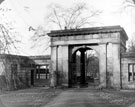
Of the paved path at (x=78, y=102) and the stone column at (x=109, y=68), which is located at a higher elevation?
the stone column at (x=109, y=68)

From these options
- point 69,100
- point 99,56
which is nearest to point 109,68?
point 99,56

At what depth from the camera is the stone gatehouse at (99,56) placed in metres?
21.2

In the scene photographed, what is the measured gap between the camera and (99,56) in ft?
72.8

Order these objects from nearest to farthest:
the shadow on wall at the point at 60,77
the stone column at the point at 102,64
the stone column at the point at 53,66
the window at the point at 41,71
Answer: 1. the stone column at the point at 102,64
2. the shadow on wall at the point at 60,77
3. the stone column at the point at 53,66
4. the window at the point at 41,71

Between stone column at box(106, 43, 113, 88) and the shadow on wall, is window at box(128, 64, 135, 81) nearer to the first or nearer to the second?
stone column at box(106, 43, 113, 88)

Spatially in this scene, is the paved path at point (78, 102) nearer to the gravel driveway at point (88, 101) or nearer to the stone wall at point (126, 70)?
the gravel driveway at point (88, 101)

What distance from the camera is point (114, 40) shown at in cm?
2155

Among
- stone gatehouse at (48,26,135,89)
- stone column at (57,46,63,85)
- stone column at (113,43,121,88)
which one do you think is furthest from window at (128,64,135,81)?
stone column at (57,46,63,85)

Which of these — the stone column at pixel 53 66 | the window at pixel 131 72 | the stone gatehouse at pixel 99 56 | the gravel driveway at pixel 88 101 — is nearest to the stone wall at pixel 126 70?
the stone gatehouse at pixel 99 56

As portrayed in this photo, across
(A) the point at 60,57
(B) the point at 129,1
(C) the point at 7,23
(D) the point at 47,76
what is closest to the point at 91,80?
(D) the point at 47,76

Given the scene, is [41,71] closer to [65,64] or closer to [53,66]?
[53,66]

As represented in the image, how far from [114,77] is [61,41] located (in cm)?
591

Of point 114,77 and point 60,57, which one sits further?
point 60,57

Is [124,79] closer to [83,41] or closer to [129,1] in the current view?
[83,41]
